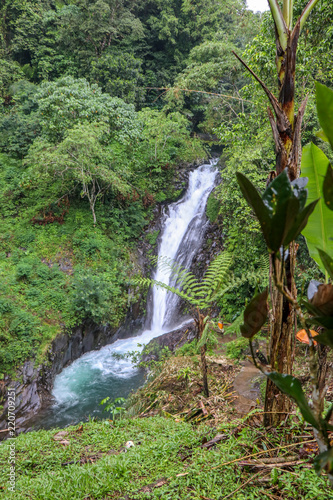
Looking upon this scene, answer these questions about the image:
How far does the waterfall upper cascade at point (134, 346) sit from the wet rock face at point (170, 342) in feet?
0.96

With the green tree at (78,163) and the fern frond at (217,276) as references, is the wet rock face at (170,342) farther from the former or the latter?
the green tree at (78,163)

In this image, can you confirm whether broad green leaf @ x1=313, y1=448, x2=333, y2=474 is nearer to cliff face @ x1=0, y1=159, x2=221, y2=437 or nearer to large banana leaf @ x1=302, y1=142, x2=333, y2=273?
large banana leaf @ x1=302, y1=142, x2=333, y2=273

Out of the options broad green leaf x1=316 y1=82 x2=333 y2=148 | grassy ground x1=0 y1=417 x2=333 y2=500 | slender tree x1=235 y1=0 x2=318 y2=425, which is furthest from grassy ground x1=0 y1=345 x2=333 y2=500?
broad green leaf x1=316 y1=82 x2=333 y2=148

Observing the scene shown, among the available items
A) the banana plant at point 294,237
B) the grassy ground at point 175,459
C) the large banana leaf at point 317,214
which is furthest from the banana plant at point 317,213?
the grassy ground at point 175,459

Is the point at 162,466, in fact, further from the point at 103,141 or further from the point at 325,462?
the point at 103,141

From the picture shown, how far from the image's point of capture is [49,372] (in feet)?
20.3

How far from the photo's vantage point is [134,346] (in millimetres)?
7770

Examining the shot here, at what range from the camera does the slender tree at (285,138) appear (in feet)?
3.94

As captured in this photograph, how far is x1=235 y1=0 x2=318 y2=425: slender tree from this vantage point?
1.20 meters

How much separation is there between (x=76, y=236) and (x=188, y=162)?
5457 mm

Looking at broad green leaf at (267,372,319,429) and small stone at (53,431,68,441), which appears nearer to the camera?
broad green leaf at (267,372,319,429)

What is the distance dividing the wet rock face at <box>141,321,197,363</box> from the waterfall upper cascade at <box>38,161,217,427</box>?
0.29 m

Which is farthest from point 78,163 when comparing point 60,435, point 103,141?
point 60,435

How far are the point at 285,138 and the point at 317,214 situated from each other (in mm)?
519
